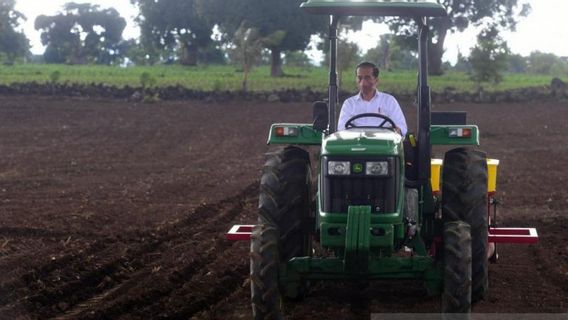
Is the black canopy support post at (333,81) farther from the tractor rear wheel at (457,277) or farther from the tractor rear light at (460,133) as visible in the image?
the tractor rear wheel at (457,277)

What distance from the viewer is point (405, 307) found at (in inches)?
279

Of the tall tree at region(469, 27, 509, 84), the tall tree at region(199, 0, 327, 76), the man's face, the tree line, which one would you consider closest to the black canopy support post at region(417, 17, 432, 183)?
the man's face

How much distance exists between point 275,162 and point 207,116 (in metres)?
20.9

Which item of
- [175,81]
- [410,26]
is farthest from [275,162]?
[410,26]

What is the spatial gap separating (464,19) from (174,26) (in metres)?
18.0

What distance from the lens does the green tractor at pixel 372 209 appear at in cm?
624

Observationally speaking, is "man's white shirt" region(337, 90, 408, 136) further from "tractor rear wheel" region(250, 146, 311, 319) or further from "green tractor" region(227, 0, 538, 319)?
"tractor rear wheel" region(250, 146, 311, 319)

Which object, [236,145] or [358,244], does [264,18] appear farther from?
[358,244]

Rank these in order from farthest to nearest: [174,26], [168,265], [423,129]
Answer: [174,26], [168,265], [423,129]

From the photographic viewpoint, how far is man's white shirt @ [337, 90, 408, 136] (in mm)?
7473

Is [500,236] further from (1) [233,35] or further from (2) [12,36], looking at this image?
(2) [12,36]

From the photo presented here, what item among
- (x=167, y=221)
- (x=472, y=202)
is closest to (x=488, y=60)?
(x=167, y=221)

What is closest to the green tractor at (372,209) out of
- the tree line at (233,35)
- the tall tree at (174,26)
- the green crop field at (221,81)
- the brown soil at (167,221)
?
the brown soil at (167,221)

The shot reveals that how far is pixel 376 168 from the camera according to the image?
20.8 ft
